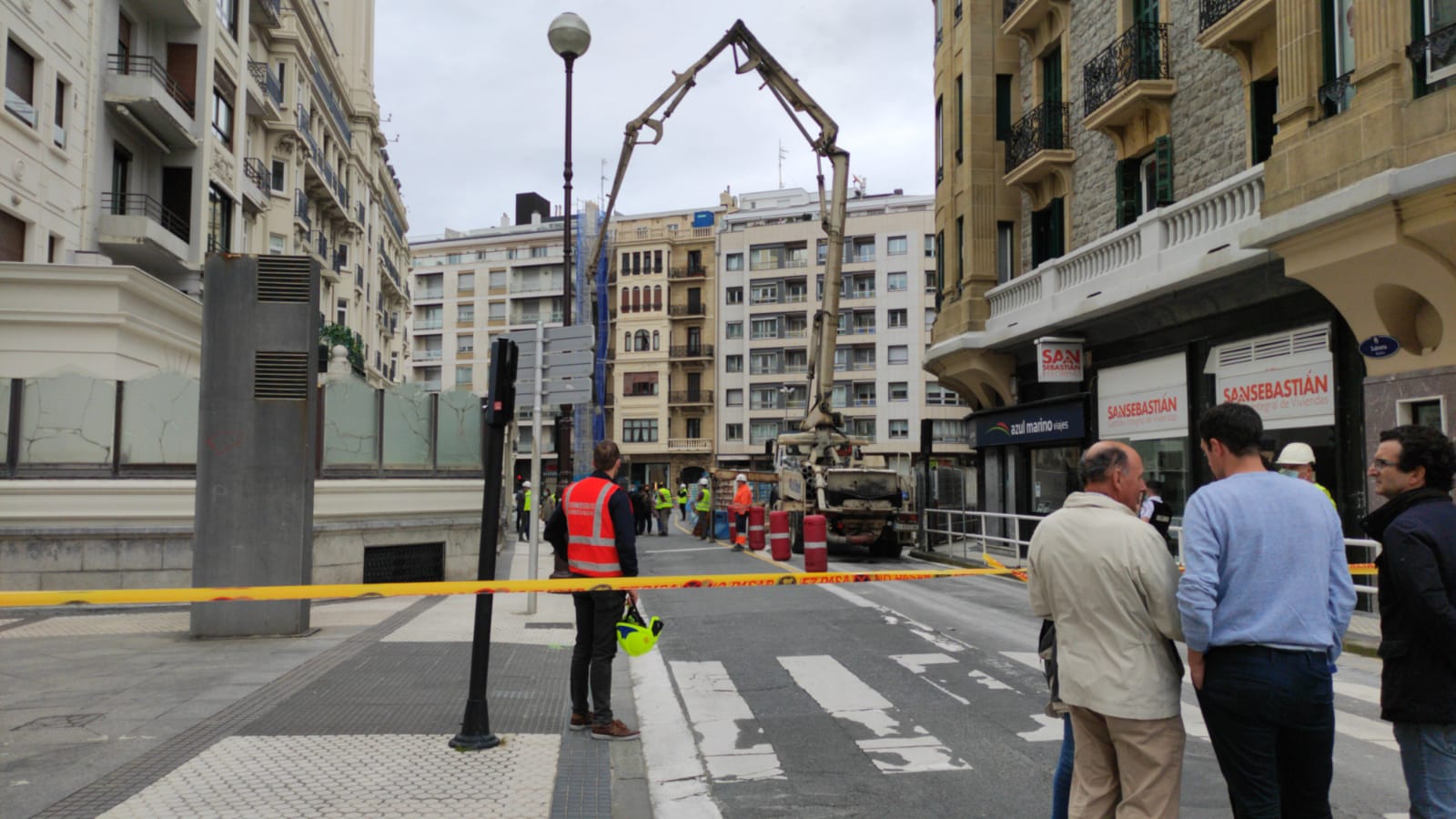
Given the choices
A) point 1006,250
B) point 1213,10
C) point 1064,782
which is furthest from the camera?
point 1006,250

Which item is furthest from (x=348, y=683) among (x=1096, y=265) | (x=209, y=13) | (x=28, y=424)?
(x=209, y=13)

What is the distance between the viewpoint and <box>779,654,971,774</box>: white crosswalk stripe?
601cm

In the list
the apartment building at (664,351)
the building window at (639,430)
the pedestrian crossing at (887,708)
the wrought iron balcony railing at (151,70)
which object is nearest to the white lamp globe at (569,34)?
the pedestrian crossing at (887,708)

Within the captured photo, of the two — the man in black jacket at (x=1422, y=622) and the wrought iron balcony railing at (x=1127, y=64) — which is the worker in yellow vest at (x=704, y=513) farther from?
the man in black jacket at (x=1422, y=622)

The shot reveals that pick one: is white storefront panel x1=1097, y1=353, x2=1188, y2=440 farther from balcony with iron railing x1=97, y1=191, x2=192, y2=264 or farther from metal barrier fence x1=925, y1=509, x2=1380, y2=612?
balcony with iron railing x1=97, y1=191, x2=192, y2=264

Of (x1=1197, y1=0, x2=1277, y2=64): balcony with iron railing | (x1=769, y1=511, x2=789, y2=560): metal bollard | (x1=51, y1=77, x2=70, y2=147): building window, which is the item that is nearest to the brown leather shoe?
(x1=769, y1=511, x2=789, y2=560): metal bollard

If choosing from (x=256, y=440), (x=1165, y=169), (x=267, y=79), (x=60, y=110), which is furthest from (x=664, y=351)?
(x=256, y=440)

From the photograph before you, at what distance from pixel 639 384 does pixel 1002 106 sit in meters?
58.8

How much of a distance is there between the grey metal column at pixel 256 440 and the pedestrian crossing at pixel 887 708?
3858 millimetres

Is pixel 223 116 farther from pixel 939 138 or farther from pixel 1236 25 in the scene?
pixel 1236 25

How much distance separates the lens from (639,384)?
3223 inches

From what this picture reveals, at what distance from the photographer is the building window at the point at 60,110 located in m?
21.3

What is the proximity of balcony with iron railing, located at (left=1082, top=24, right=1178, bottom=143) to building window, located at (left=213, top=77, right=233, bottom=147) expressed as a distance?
22445mm

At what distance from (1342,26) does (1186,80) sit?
438 centimetres
